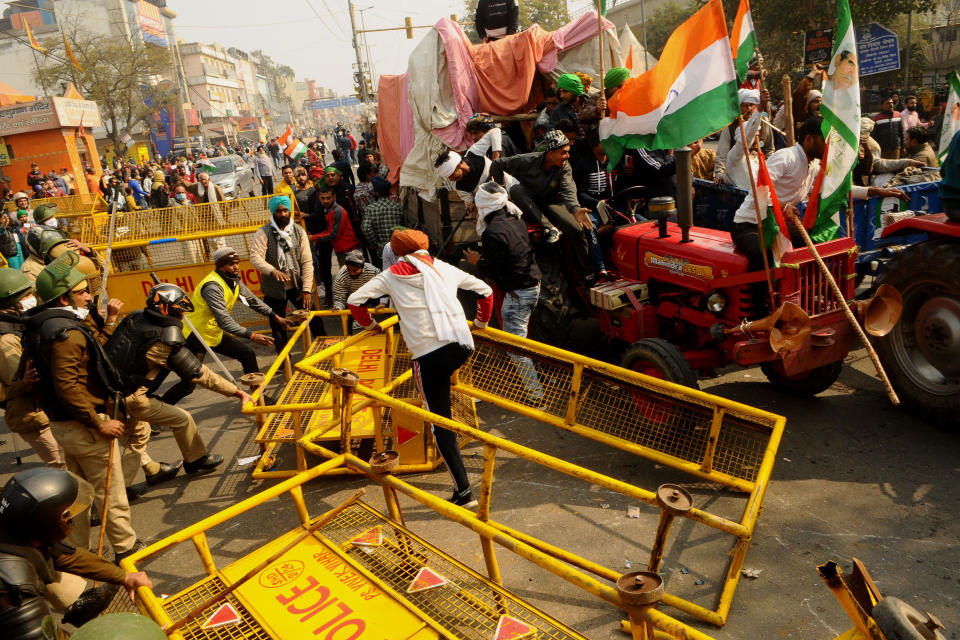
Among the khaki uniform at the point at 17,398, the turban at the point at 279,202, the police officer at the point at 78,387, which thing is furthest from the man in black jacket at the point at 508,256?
the khaki uniform at the point at 17,398

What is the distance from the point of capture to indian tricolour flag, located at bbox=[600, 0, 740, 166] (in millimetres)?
4434

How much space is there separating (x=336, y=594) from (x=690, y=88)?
13.2 ft

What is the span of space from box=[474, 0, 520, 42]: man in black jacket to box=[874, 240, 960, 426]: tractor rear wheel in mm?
7197

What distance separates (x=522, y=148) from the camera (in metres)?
8.73

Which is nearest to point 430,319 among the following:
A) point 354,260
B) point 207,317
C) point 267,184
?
point 354,260

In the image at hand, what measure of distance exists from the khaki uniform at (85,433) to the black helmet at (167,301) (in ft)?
2.52

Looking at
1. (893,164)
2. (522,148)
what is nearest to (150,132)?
(522,148)

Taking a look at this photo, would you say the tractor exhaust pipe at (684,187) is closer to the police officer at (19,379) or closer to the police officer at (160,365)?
the police officer at (160,365)

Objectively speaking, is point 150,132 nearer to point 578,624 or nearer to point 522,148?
point 522,148

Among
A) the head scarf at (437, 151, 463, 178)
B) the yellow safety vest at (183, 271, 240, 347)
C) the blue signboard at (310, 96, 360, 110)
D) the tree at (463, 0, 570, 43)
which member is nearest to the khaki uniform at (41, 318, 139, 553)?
the yellow safety vest at (183, 271, 240, 347)

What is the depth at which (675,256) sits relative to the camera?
17.0 feet

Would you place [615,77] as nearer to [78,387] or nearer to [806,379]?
[806,379]

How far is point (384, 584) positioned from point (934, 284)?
4.50 metres

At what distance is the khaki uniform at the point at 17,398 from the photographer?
184 inches
